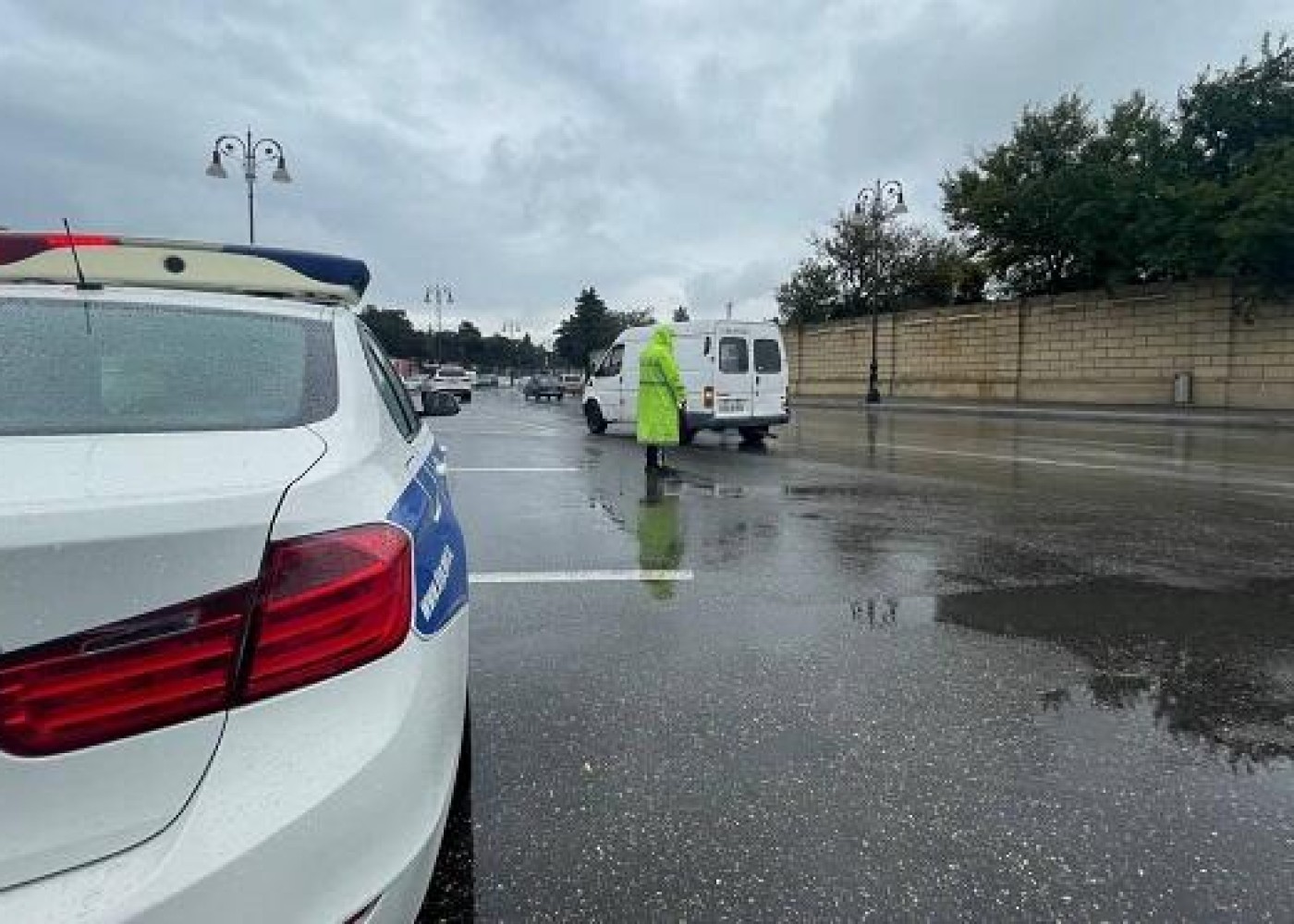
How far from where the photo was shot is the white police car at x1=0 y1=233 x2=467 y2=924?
4.30ft

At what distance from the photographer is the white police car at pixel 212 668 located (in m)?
1.31

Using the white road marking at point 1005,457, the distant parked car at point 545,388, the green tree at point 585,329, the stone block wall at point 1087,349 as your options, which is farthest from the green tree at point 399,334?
the white road marking at point 1005,457

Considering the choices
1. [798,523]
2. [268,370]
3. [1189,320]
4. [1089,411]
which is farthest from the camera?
[1189,320]

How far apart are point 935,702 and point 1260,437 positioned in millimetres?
19936

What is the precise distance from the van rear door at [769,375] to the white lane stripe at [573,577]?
35.6 ft

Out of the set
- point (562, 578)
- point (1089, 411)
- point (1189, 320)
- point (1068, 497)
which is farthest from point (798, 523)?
point (1189, 320)

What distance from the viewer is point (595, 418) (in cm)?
1995

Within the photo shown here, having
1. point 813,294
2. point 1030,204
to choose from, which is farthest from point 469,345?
point 1030,204

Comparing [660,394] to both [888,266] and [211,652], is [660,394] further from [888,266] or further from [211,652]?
[888,266]

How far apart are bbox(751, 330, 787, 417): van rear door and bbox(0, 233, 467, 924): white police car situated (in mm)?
14890

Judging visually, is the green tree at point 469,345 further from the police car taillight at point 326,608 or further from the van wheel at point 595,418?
the police car taillight at point 326,608

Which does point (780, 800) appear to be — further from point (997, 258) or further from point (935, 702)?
point (997, 258)

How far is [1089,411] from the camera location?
3038 centimetres

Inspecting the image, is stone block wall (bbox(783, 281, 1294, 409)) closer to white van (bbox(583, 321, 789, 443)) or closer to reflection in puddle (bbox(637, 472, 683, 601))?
white van (bbox(583, 321, 789, 443))
